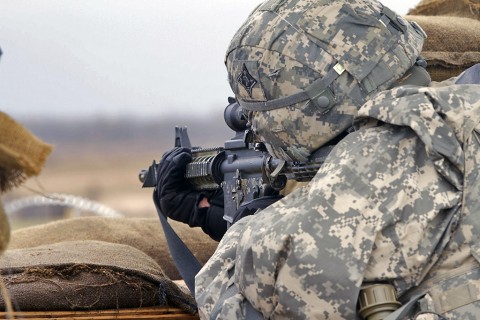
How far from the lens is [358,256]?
3170 millimetres

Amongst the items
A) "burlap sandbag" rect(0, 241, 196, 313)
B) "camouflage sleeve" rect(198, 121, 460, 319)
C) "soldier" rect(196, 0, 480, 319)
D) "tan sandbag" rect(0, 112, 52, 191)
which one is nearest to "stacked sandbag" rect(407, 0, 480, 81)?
"burlap sandbag" rect(0, 241, 196, 313)

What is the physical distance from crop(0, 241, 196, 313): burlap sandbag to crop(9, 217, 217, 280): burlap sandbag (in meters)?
1.53

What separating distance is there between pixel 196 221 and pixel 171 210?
13cm

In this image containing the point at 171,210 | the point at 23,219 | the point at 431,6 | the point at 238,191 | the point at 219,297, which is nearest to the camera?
the point at 219,297

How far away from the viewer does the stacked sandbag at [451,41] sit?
511 cm

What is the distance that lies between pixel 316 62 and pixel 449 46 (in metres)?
1.76

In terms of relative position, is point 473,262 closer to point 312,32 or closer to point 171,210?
point 312,32

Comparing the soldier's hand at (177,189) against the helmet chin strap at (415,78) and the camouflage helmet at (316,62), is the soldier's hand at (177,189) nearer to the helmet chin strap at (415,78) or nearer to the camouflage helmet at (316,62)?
the camouflage helmet at (316,62)

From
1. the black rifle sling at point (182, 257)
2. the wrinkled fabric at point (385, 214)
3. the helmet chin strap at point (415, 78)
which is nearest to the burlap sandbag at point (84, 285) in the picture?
the black rifle sling at point (182, 257)

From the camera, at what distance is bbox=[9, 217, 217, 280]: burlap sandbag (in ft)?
19.9

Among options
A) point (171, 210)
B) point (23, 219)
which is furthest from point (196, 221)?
point (23, 219)

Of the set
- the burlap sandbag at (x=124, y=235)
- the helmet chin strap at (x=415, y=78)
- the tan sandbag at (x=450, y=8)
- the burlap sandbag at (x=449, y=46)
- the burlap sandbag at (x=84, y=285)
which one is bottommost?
the burlap sandbag at (x=84, y=285)

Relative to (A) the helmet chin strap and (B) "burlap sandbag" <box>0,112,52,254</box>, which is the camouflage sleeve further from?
(B) "burlap sandbag" <box>0,112,52,254</box>

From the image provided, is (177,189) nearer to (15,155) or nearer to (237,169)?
(237,169)
